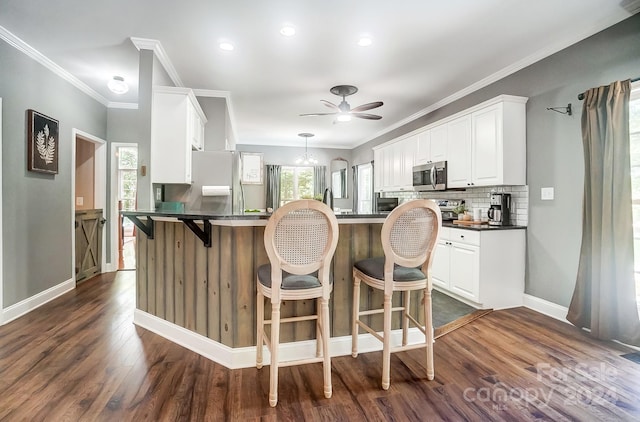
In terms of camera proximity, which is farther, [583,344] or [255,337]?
[583,344]

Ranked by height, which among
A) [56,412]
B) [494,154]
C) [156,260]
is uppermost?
[494,154]

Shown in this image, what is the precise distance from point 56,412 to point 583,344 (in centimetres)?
359

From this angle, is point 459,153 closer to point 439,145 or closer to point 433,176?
point 439,145

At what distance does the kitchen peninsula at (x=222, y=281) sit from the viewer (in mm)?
2146

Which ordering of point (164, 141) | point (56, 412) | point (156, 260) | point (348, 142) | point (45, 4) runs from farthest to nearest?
point (348, 142)
point (164, 141)
point (156, 260)
point (45, 4)
point (56, 412)

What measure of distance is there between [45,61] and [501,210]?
530cm

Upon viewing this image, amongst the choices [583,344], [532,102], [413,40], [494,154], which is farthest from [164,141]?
[583,344]

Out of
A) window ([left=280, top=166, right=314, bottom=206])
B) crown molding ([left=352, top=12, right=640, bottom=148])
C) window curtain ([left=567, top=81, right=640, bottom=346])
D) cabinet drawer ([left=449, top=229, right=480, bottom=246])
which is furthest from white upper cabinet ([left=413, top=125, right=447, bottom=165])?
window ([left=280, top=166, right=314, bottom=206])

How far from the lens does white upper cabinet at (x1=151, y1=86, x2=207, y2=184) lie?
322 cm

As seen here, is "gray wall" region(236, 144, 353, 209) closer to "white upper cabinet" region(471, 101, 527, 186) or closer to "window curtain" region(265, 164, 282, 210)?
"window curtain" region(265, 164, 282, 210)

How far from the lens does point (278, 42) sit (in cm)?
302

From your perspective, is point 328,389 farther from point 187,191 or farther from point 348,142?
point 348,142

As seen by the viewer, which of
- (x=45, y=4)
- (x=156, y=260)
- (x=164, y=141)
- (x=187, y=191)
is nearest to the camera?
(x=45, y=4)

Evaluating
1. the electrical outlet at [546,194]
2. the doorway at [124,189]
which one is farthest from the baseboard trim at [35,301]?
the electrical outlet at [546,194]
